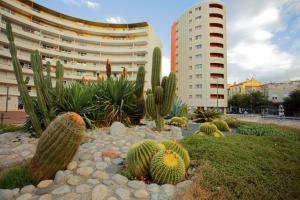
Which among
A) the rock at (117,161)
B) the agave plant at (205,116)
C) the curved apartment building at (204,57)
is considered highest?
the curved apartment building at (204,57)

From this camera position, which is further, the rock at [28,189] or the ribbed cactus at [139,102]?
the ribbed cactus at [139,102]

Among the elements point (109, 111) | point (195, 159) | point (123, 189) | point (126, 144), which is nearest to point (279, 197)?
point (195, 159)

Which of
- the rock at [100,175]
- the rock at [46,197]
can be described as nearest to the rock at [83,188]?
the rock at [100,175]

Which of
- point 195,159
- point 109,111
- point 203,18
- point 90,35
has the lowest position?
point 195,159

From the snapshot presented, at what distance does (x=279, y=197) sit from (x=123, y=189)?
255 cm

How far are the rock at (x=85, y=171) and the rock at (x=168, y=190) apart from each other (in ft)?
4.86

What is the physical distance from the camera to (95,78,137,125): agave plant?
784cm

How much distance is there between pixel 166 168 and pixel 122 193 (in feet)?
2.75

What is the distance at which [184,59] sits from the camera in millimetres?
49500

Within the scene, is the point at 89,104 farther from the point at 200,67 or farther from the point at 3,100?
the point at 200,67

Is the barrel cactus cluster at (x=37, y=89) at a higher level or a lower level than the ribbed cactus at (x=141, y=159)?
higher

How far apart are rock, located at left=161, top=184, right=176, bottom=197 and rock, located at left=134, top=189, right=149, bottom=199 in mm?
275

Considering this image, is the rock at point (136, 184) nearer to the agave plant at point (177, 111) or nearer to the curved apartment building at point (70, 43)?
the agave plant at point (177, 111)

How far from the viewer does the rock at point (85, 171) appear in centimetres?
392
